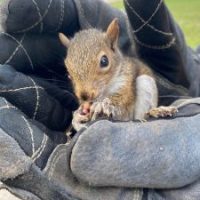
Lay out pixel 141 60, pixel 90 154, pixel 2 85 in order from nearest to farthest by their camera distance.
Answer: pixel 90 154 < pixel 2 85 < pixel 141 60

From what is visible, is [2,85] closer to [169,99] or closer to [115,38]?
[115,38]

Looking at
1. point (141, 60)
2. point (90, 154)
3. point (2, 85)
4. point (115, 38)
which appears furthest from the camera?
point (141, 60)

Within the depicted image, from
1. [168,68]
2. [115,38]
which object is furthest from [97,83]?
[168,68]

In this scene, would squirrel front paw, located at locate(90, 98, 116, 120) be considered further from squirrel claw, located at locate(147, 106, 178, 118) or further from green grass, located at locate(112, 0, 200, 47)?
green grass, located at locate(112, 0, 200, 47)

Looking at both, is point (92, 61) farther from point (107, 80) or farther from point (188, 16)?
point (188, 16)

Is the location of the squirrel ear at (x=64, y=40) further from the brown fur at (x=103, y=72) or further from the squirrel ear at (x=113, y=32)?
the squirrel ear at (x=113, y=32)

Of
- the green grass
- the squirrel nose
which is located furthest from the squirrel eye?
the green grass
